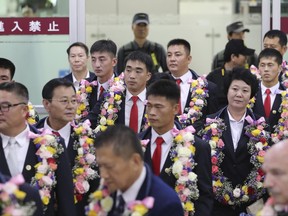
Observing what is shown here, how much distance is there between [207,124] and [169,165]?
1.49 metres

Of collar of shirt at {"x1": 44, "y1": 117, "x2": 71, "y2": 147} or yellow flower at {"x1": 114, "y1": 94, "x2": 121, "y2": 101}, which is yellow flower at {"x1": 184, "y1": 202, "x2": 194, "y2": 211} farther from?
yellow flower at {"x1": 114, "y1": 94, "x2": 121, "y2": 101}

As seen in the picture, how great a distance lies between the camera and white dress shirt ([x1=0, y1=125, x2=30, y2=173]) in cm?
704

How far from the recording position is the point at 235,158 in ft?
28.2

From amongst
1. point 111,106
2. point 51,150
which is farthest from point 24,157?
point 111,106

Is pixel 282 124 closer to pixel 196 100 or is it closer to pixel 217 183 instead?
pixel 196 100

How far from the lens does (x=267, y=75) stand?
1027 centimetres

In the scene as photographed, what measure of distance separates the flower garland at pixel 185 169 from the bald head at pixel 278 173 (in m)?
2.50

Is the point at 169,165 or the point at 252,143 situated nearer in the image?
the point at 169,165

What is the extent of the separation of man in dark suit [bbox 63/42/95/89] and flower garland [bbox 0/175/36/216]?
548 centimetres

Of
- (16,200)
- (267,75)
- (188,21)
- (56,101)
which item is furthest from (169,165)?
(188,21)

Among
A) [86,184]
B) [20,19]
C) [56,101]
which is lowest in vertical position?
[86,184]

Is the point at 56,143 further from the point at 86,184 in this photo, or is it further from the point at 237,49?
the point at 237,49

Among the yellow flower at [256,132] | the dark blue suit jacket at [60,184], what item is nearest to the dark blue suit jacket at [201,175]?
the dark blue suit jacket at [60,184]

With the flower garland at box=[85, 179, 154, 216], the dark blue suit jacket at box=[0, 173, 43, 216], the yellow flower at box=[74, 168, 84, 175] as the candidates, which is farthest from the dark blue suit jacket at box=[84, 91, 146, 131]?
the flower garland at box=[85, 179, 154, 216]
